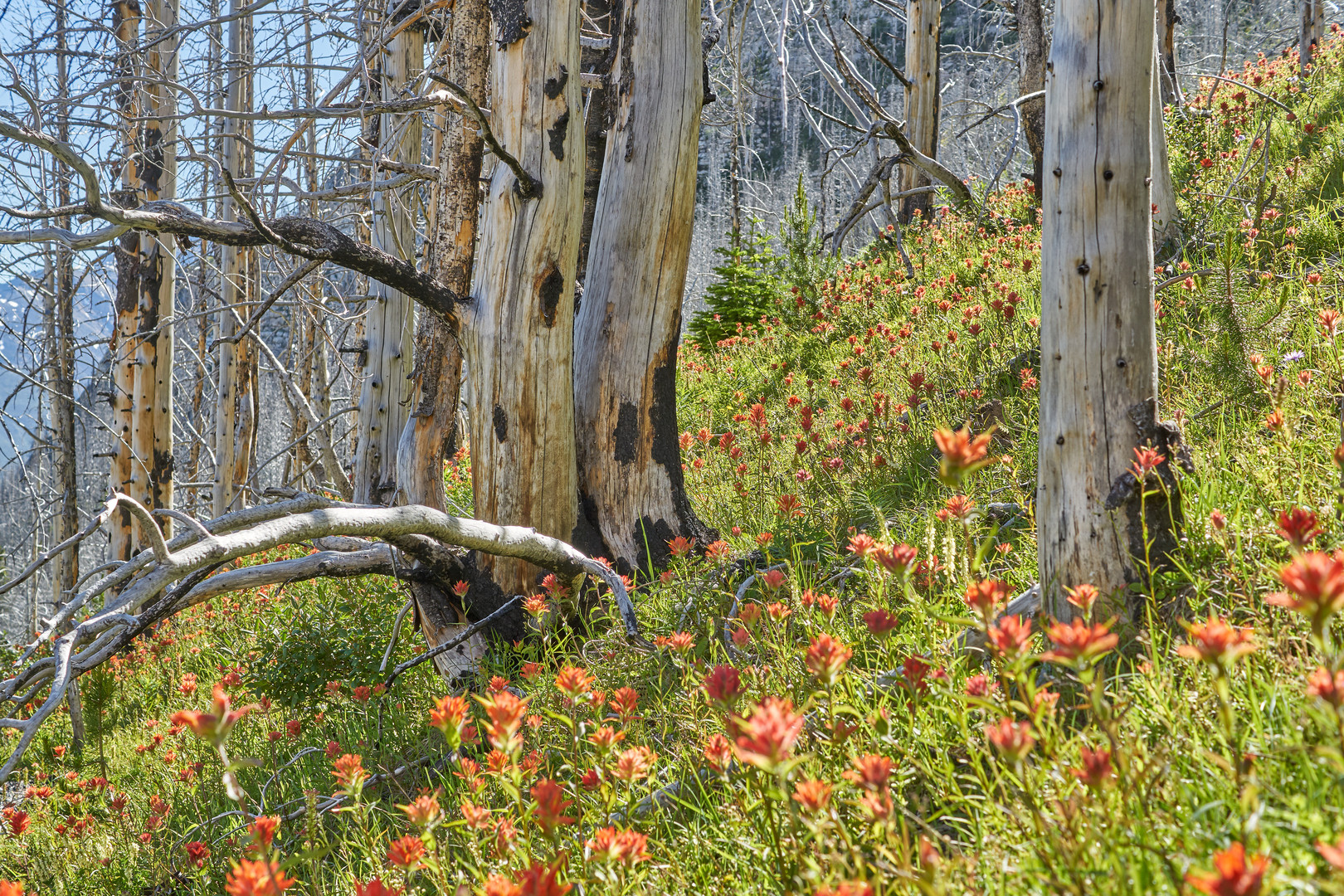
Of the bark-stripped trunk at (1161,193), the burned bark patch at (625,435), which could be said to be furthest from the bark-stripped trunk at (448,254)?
the bark-stripped trunk at (1161,193)

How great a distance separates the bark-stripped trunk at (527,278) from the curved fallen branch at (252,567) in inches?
19.2

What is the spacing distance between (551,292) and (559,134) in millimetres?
748

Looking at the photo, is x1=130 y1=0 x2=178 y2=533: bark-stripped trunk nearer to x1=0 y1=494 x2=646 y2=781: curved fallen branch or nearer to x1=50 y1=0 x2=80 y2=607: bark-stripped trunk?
x1=50 y1=0 x2=80 y2=607: bark-stripped trunk

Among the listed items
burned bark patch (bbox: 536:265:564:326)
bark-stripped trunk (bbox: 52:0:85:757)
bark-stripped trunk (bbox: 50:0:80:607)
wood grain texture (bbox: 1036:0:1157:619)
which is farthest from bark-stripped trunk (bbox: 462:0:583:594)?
bark-stripped trunk (bbox: 50:0:80:607)

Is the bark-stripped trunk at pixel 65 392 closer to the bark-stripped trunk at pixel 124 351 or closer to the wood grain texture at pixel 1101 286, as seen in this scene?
the bark-stripped trunk at pixel 124 351

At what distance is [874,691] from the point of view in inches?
80.8

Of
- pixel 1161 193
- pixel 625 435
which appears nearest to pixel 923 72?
pixel 1161 193

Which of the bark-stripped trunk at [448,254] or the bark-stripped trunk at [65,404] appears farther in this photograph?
the bark-stripped trunk at [65,404]

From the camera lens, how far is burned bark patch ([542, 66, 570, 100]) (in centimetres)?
368

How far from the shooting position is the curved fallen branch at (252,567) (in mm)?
2158

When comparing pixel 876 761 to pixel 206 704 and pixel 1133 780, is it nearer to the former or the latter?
pixel 1133 780

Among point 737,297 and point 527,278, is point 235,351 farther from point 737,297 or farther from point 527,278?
point 527,278

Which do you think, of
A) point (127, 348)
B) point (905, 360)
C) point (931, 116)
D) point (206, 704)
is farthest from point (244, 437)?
point (931, 116)

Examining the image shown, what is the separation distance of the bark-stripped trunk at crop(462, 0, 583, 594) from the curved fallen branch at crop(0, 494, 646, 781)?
1.60 ft
